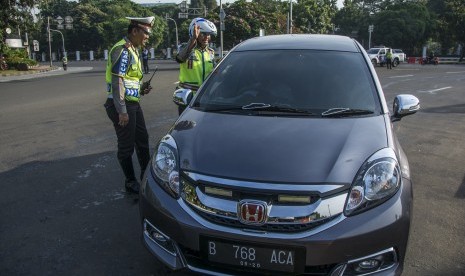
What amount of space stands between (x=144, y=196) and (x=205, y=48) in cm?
290

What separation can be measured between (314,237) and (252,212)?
0.35m

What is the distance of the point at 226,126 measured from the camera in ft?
9.96

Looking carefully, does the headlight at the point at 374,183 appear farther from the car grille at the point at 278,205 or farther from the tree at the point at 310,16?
the tree at the point at 310,16

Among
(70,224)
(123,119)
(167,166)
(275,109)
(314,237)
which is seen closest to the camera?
(314,237)

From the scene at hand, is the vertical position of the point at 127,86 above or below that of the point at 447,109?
above

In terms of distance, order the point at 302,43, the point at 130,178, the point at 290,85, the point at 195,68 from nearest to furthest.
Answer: the point at 290,85 < the point at 302,43 < the point at 130,178 < the point at 195,68

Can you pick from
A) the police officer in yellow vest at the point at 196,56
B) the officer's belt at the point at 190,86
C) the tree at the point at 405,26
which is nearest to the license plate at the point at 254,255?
the police officer in yellow vest at the point at 196,56

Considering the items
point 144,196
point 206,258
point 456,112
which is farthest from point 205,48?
point 456,112

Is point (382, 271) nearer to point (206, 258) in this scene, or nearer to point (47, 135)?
point (206, 258)

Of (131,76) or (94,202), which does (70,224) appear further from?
(131,76)

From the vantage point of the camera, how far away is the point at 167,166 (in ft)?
9.23

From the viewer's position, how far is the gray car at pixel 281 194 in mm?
2387

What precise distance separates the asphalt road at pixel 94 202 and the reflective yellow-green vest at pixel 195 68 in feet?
4.71

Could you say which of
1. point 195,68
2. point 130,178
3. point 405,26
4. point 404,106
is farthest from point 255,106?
point 405,26
